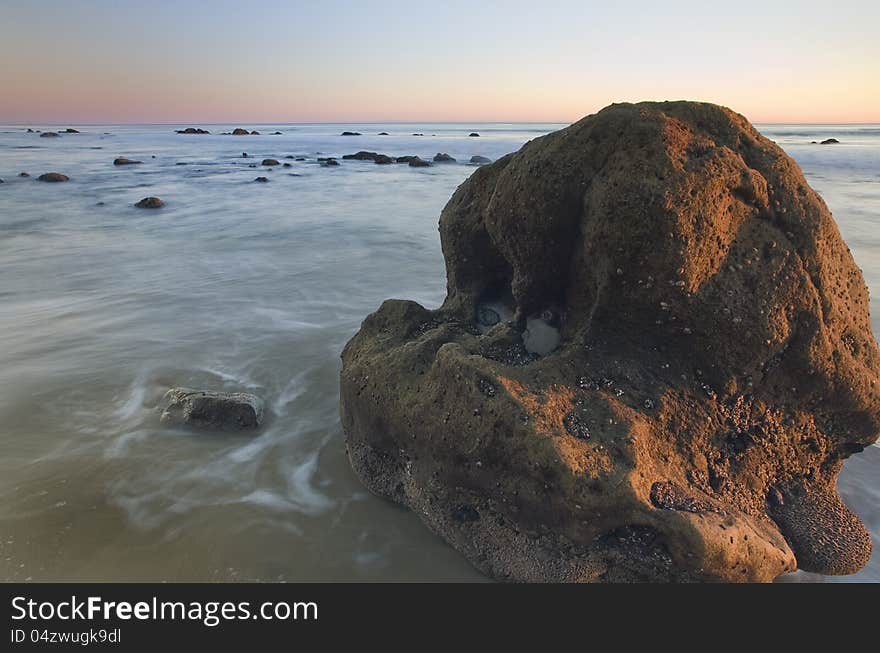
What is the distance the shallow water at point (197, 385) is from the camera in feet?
11.2

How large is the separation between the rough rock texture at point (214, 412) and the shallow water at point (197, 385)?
0.43 feet

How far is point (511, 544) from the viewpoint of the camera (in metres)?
3.09

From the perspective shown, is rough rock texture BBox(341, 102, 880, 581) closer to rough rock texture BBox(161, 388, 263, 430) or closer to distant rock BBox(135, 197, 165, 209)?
rough rock texture BBox(161, 388, 263, 430)

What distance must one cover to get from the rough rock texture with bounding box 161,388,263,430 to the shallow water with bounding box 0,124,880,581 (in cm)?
13

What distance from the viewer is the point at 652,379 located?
325 cm

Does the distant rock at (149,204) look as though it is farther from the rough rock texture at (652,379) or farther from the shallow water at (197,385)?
the rough rock texture at (652,379)

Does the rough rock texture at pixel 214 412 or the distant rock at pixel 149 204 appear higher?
the distant rock at pixel 149 204

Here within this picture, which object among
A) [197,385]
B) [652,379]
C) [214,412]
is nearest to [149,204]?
[197,385]

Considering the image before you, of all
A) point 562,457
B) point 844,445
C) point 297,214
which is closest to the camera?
point 562,457

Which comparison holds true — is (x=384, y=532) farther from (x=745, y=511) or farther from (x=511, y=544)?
(x=745, y=511)

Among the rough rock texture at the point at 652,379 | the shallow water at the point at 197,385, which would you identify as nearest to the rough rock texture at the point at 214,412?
the shallow water at the point at 197,385

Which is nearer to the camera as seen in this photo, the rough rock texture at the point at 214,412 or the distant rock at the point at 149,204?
the rough rock texture at the point at 214,412
